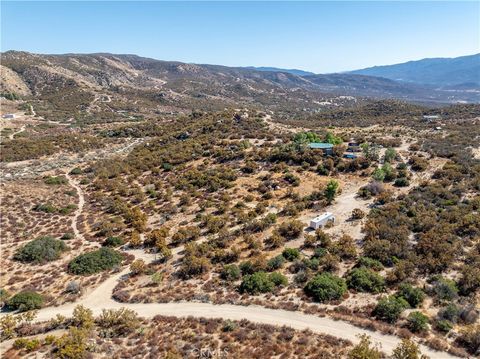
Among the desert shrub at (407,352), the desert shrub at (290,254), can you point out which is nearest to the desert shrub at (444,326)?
the desert shrub at (407,352)

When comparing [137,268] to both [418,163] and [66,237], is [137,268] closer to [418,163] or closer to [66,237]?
[66,237]

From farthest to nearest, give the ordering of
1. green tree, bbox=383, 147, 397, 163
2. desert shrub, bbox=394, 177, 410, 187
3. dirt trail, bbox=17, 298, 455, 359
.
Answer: green tree, bbox=383, 147, 397, 163
desert shrub, bbox=394, 177, 410, 187
dirt trail, bbox=17, 298, 455, 359

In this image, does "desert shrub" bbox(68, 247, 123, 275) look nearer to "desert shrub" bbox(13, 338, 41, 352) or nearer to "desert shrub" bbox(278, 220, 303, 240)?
"desert shrub" bbox(13, 338, 41, 352)

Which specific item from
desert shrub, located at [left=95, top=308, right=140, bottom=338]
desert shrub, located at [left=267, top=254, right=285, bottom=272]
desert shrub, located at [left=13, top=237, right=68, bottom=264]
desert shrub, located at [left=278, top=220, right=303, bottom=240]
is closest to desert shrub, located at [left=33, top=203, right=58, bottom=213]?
desert shrub, located at [left=13, top=237, right=68, bottom=264]

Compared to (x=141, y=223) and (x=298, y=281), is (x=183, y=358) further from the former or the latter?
(x=141, y=223)

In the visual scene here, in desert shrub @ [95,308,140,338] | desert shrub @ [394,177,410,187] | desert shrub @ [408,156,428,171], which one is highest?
desert shrub @ [408,156,428,171]

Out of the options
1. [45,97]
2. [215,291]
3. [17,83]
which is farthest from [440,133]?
[17,83]

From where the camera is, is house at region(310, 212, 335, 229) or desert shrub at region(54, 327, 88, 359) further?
house at region(310, 212, 335, 229)
